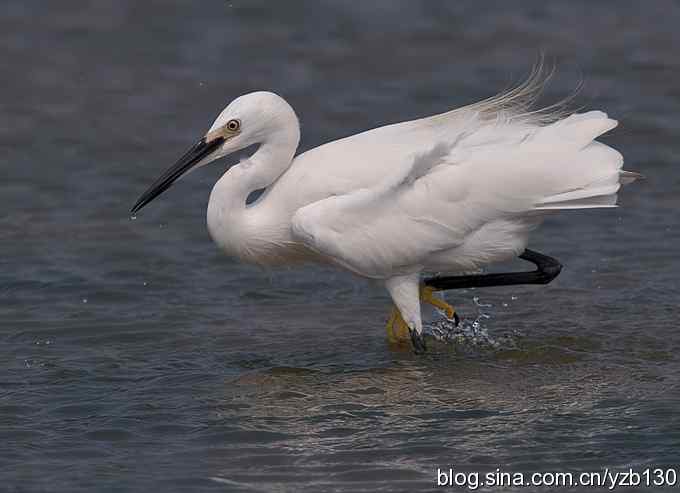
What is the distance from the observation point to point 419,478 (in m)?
6.86

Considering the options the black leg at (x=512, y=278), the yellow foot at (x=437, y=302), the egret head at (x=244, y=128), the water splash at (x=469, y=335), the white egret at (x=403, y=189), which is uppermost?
the egret head at (x=244, y=128)

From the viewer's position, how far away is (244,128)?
8.47 metres

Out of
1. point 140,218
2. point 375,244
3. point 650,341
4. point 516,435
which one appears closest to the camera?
point 516,435

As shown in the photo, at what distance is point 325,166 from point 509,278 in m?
1.60

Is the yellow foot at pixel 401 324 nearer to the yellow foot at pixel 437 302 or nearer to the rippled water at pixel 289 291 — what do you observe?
the yellow foot at pixel 437 302

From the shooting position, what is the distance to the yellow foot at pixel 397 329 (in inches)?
358

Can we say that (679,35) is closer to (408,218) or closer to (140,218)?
(140,218)

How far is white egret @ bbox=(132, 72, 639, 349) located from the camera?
8328mm

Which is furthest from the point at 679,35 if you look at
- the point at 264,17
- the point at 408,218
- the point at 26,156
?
the point at 408,218

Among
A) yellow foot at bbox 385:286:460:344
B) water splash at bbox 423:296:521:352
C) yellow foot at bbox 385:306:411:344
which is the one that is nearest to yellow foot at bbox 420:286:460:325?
yellow foot at bbox 385:286:460:344

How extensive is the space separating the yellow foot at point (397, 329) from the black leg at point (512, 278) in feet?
1.17

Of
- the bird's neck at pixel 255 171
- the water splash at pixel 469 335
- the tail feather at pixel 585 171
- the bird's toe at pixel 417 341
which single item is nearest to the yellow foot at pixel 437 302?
the water splash at pixel 469 335

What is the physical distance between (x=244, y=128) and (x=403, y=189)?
101 cm

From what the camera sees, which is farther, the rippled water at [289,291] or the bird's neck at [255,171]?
the bird's neck at [255,171]
